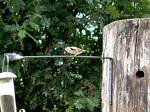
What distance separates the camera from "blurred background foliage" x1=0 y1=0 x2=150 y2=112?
347 centimetres

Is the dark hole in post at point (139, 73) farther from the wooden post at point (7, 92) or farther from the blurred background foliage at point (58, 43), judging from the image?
the blurred background foliage at point (58, 43)

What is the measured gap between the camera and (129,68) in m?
1.55

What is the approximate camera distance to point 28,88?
3678 mm

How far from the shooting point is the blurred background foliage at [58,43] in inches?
137

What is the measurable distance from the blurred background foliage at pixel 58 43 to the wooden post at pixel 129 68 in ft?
5.94

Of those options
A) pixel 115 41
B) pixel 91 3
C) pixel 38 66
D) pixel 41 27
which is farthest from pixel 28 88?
pixel 115 41

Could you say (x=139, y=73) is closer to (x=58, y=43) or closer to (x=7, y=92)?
→ (x=7, y=92)

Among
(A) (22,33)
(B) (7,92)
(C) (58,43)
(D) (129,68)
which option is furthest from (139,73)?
(C) (58,43)

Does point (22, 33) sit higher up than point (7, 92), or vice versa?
A: point (22, 33)

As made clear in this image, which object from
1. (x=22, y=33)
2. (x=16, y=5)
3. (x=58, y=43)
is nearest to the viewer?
(x=22, y=33)

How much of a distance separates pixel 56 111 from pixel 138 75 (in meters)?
2.20

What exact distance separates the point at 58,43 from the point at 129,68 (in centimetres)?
219

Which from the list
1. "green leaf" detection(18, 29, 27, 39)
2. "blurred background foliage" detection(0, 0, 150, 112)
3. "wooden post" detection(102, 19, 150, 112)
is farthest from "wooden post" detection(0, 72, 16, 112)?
"blurred background foliage" detection(0, 0, 150, 112)

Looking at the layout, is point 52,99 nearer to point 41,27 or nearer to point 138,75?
point 41,27
